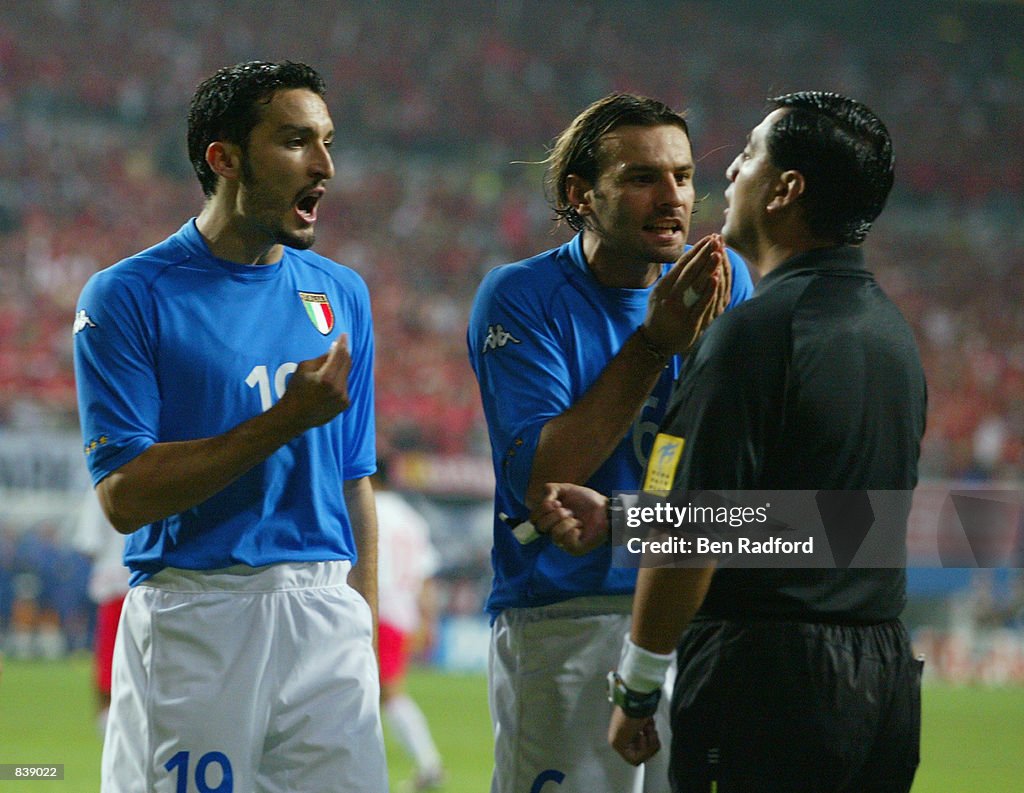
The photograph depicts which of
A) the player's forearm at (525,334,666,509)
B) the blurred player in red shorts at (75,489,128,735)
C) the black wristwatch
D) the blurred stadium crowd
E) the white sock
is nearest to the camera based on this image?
the black wristwatch

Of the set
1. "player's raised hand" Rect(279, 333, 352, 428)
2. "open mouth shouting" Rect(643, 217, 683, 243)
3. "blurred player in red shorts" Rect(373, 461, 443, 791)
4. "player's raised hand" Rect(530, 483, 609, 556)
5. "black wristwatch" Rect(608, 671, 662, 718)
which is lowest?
"blurred player in red shorts" Rect(373, 461, 443, 791)

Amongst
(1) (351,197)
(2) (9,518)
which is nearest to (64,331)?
(2) (9,518)

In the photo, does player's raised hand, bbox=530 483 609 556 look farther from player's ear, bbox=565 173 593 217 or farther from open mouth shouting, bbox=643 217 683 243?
player's ear, bbox=565 173 593 217

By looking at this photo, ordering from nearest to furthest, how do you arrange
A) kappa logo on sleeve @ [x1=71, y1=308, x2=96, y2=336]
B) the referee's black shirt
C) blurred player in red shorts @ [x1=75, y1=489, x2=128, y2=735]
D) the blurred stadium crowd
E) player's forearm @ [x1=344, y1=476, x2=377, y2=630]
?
the referee's black shirt
kappa logo on sleeve @ [x1=71, y1=308, x2=96, y2=336]
player's forearm @ [x1=344, y1=476, x2=377, y2=630]
blurred player in red shorts @ [x1=75, y1=489, x2=128, y2=735]
the blurred stadium crowd

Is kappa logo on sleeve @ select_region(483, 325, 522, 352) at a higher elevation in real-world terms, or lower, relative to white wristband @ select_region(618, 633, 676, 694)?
higher

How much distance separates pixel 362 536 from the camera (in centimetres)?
347

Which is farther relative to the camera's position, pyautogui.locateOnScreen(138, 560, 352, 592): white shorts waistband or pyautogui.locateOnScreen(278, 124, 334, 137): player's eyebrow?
pyautogui.locateOnScreen(278, 124, 334, 137): player's eyebrow

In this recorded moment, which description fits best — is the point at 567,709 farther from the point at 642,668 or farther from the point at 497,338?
the point at 497,338

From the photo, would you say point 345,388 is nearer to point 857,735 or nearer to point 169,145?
point 857,735

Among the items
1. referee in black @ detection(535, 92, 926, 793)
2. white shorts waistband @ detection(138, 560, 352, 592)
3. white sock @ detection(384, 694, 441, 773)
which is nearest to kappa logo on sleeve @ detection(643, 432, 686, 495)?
referee in black @ detection(535, 92, 926, 793)

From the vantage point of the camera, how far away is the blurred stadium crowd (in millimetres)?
21656

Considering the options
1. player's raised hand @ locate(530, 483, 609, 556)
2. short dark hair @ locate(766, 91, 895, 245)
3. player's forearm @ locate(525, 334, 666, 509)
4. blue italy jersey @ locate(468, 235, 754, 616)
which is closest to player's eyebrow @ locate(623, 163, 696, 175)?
blue italy jersey @ locate(468, 235, 754, 616)

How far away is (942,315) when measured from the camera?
2445 centimetres

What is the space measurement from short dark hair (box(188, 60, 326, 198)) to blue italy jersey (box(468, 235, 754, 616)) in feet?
2.18
